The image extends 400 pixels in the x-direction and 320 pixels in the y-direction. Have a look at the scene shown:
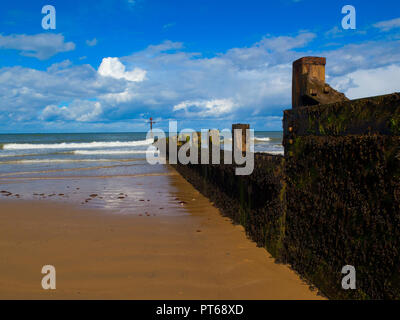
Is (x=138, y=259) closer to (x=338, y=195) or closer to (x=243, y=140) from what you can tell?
(x=338, y=195)

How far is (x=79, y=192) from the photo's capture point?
31.4 feet

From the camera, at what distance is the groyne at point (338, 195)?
224cm

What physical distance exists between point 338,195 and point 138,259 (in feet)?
9.31

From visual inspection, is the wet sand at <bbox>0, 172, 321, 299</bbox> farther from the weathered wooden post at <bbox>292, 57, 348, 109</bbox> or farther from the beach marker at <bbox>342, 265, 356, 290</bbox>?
the weathered wooden post at <bbox>292, 57, 348, 109</bbox>

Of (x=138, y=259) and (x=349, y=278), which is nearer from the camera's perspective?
(x=349, y=278)

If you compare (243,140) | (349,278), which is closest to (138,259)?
(349,278)

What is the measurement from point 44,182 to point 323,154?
450 inches

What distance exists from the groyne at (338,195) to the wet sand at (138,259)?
0.53m

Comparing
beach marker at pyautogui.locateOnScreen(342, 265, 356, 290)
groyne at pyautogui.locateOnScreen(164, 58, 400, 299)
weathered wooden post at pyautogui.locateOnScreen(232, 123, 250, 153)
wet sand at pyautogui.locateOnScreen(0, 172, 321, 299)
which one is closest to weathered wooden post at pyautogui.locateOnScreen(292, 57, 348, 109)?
groyne at pyautogui.locateOnScreen(164, 58, 400, 299)

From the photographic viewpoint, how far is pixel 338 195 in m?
2.75

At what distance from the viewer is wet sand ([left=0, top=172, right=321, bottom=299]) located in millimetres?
3430

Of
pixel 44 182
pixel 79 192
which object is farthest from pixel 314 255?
pixel 44 182
